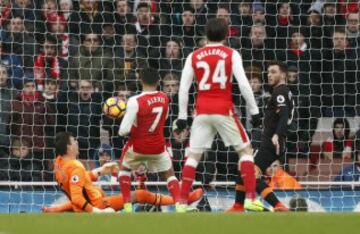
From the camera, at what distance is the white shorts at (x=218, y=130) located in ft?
31.8

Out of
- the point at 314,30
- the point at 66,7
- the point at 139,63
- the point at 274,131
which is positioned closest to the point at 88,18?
the point at 66,7

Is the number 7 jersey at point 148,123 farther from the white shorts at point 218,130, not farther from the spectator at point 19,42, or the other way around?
the spectator at point 19,42

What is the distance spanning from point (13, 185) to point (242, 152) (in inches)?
123

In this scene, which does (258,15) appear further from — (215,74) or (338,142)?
(215,74)

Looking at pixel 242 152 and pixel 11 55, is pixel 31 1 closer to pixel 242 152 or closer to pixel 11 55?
pixel 11 55

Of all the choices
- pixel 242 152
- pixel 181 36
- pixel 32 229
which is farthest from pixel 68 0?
pixel 32 229

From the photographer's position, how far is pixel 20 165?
12.6 meters

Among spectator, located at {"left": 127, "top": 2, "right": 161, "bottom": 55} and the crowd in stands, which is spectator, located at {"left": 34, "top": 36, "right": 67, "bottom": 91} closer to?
the crowd in stands

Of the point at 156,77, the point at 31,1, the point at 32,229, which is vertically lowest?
the point at 32,229

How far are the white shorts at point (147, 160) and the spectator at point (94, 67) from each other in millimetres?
2463

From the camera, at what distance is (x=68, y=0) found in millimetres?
13477

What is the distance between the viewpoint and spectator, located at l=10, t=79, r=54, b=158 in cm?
1274

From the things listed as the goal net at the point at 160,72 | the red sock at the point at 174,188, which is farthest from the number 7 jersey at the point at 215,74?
the goal net at the point at 160,72

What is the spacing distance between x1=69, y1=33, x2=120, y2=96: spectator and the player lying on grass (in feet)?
7.70
